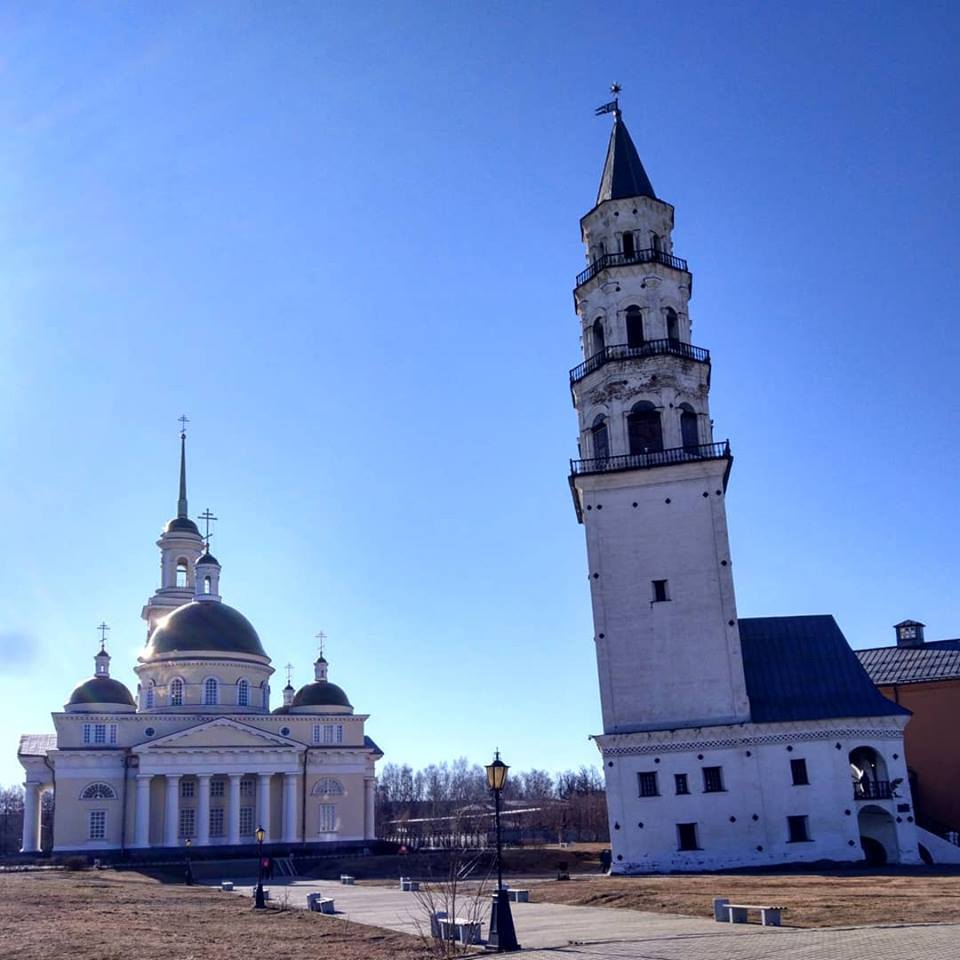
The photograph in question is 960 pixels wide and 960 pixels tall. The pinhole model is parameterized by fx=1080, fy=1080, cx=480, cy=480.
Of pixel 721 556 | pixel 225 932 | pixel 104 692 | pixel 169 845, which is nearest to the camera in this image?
pixel 225 932

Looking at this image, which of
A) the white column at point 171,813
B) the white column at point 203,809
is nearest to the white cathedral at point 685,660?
the white column at point 203,809

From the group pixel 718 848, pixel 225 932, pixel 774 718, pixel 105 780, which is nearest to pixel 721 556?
pixel 774 718

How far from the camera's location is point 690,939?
1714 centimetres

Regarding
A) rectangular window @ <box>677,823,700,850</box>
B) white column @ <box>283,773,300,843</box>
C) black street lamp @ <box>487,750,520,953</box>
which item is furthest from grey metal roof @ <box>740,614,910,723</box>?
white column @ <box>283,773,300,843</box>

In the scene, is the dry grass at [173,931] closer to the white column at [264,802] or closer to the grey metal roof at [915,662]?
the white column at [264,802]

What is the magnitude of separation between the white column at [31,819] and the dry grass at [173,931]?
3233 cm

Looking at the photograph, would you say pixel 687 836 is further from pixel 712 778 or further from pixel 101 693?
pixel 101 693

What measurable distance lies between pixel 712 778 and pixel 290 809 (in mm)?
32353

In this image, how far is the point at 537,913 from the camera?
917 inches

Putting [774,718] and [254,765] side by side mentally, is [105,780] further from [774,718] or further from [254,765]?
[774,718]

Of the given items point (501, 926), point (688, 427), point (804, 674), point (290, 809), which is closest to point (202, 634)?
point (290, 809)

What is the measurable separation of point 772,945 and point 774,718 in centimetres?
2272

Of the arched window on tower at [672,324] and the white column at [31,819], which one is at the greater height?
the arched window on tower at [672,324]

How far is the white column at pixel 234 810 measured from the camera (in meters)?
60.6
